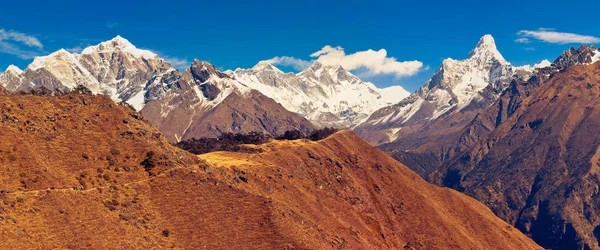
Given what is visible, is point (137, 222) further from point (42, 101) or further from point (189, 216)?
point (42, 101)

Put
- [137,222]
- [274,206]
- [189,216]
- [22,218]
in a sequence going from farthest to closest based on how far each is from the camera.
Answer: [274,206], [189,216], [137,222], [22,218]

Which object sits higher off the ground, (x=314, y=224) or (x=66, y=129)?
(x=66, y=129)

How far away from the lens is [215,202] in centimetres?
13550

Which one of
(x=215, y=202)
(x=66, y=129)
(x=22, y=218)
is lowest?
(x=22, y=218)

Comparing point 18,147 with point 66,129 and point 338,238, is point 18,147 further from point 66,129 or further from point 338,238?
point 338,238

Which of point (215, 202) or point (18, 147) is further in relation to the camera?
point (215, 202)

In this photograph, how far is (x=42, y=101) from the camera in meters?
145

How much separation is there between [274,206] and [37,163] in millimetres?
48757

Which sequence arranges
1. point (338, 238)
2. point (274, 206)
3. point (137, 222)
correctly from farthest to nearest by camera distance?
point (338, 238) → point (274, 206) → point (137, 222)

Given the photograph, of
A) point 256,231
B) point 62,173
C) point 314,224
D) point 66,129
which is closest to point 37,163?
point 62,173

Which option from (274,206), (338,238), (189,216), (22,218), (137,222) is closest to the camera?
(22,218)

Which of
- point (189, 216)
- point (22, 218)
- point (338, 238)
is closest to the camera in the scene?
point (22, 218)

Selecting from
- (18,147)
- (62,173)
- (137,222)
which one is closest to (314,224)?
(137,222)

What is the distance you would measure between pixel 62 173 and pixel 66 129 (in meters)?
16.8
